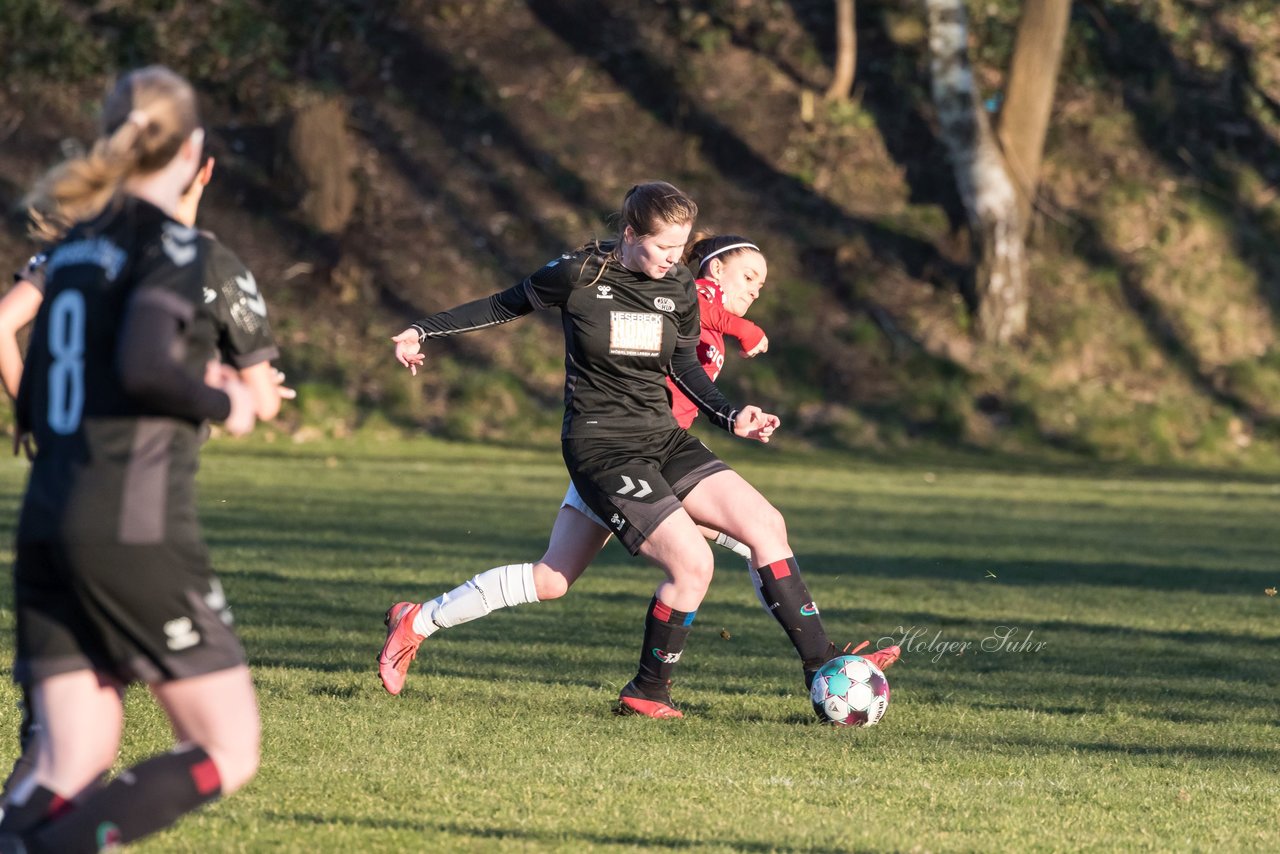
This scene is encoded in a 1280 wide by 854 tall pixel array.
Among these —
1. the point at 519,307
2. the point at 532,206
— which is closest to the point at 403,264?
the point at 532,206

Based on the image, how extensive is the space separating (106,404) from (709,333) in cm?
393

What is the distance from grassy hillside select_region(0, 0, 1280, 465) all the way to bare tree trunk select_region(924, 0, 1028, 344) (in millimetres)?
632

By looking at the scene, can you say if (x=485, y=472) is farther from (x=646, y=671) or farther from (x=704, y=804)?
(x=704, y=804)

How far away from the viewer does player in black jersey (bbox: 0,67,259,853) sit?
321cm

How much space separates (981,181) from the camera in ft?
85.6

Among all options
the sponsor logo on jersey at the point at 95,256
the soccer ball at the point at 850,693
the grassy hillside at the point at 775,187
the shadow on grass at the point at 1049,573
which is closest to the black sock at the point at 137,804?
the sponsor logo on jersey at the point at 95,256

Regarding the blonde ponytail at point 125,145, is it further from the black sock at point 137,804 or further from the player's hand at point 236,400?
the black sock at point 137,804

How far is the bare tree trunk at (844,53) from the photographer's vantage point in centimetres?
2903

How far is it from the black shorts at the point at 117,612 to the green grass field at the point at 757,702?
→ 1.07 meters

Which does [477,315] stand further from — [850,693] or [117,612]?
[117,612]

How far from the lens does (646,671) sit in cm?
647

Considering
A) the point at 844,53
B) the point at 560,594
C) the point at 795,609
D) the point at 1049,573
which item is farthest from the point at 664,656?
the point at 844,53

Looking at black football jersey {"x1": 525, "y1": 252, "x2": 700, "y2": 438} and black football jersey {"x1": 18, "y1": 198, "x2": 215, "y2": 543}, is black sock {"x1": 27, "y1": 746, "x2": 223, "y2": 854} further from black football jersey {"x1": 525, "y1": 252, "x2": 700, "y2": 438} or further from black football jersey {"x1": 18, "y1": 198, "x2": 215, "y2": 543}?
black football jersey {"x1": 525, "y1": 252, "x2": 700, "y2": 438}

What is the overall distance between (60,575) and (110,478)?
0.67ft
